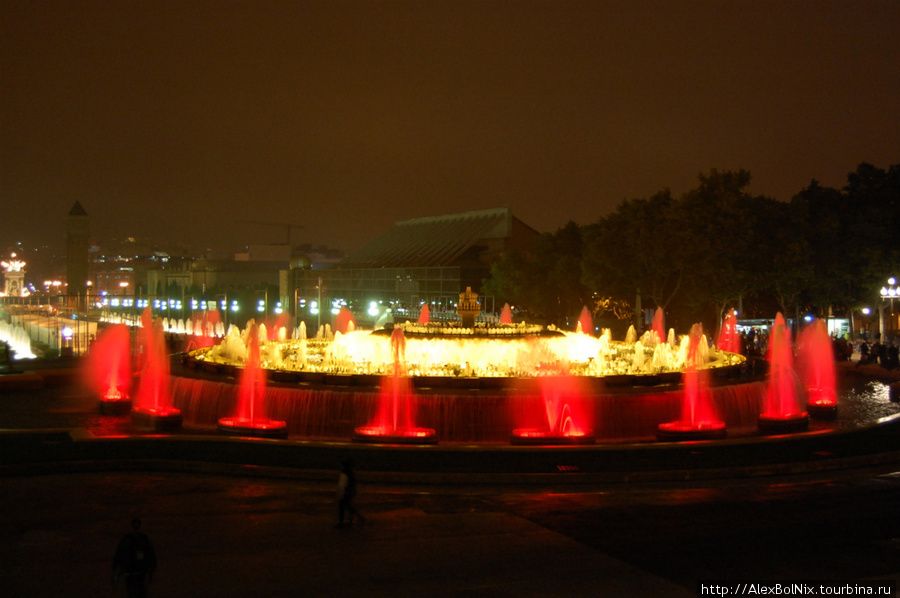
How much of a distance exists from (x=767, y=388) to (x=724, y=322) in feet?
111

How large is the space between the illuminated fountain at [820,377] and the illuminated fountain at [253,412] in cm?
1518

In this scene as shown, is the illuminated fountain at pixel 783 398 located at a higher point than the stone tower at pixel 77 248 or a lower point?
lower

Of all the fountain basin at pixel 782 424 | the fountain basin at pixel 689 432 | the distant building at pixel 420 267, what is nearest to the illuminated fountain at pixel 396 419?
the fountain basin at pixel 689 432

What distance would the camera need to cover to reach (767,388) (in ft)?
76.2

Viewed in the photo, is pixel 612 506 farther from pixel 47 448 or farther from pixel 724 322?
pixel 724 322

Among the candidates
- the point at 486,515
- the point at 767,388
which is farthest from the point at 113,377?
the point at 767,388

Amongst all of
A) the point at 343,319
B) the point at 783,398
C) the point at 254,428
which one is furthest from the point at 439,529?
the point at 343,319

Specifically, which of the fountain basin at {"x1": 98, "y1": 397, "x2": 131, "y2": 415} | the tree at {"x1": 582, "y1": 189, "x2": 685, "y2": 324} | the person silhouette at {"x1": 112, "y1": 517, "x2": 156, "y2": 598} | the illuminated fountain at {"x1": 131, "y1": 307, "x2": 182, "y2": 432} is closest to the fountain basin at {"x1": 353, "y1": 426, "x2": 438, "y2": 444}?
the illuminated fountain at {"x1": 131, "y1": 307, "x2": 182, "y2": 432}

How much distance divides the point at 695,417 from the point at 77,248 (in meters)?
175

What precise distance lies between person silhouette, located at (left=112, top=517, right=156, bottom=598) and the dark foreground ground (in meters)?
0.75

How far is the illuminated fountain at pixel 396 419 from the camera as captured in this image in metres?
18.6

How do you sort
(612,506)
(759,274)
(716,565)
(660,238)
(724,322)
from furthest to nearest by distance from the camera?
(724,322)
(759,274)
(660,238)
(612,506)
(716,565)

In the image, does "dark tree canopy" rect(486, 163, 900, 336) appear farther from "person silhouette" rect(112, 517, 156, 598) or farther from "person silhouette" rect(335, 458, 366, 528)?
"person silhouette" rect(112, 517, 156, 598)

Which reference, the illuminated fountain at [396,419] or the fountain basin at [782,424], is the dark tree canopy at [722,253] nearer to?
the fountain basin at [782,424]
